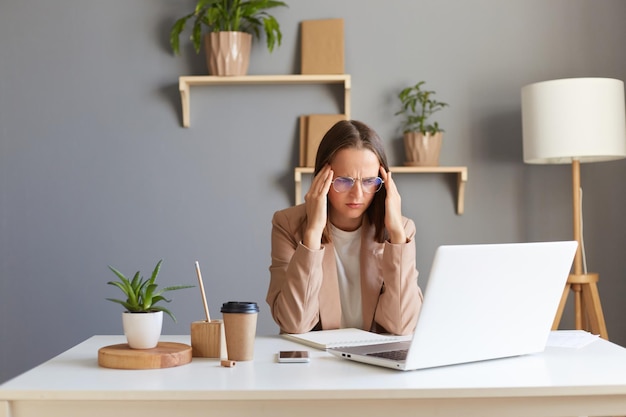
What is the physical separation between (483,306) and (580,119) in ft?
6.04

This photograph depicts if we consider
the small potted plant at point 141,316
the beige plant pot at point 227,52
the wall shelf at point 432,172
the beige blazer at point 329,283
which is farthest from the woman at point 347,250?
the beige plant pot at point 227,52

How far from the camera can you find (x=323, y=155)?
7.06 feet

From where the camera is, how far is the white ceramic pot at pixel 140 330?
4.77ft

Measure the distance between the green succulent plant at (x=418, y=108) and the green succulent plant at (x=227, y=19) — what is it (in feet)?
2.08

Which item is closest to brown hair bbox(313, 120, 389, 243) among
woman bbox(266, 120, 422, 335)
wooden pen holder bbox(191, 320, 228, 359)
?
woman bbox(266, 120, 422, 335)

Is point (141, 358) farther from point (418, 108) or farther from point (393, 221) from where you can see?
point (418, 108)

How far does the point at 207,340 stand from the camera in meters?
1.52

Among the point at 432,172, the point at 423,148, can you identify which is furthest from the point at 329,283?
the point at 432,172

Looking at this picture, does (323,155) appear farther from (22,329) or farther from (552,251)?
(22,329)

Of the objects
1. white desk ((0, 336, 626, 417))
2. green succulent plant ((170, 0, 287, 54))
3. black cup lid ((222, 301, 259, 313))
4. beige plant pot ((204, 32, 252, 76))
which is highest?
green succulent plant ((170, 0, 287, 54))

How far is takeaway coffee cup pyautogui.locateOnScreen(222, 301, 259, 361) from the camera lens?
1.45m

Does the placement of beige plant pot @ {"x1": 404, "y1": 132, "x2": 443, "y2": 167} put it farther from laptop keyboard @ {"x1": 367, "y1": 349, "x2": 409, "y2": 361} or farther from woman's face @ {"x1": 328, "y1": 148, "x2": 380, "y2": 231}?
laptop keyboard @ {"x1": 367, "y1": 349, "x2": 409, "y2": 361}

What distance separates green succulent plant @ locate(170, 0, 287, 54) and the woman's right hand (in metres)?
1.40

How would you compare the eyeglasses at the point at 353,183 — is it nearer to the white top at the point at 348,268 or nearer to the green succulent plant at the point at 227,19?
the white top at the point at 348,268
